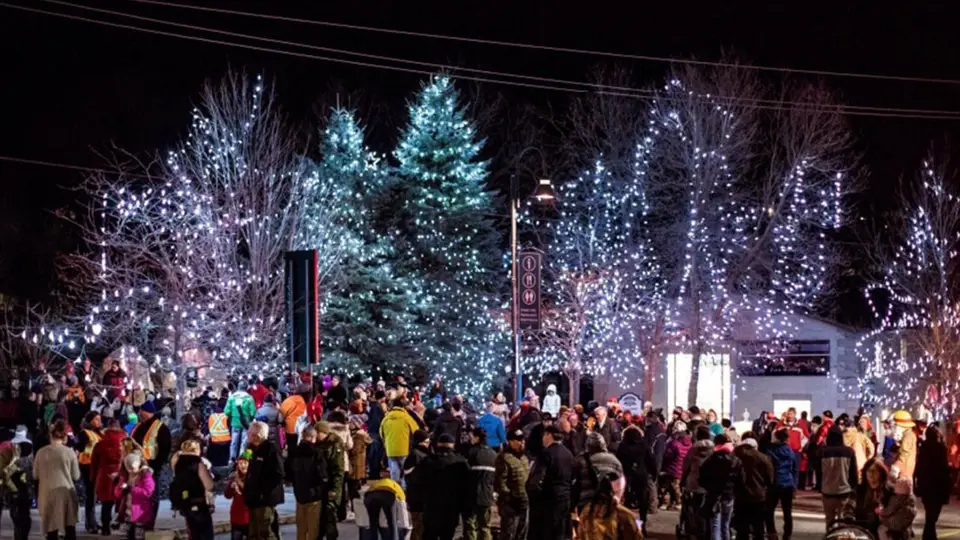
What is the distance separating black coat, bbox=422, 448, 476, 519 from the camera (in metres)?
16.9

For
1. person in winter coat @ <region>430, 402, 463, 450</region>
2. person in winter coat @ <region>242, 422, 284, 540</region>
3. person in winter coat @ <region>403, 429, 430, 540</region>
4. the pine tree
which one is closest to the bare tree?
the pine tree

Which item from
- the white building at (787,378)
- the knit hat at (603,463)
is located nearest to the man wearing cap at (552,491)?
the knit hat at (603,463)

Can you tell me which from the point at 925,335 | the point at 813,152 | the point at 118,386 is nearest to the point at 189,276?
the point at 118,386

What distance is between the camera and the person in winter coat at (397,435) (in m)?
23.3

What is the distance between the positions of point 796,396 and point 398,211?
17.3 metres

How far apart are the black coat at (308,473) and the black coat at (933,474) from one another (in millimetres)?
9827

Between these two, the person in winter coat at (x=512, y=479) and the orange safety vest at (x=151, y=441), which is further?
the orange safety vest at (x=151, y=441)

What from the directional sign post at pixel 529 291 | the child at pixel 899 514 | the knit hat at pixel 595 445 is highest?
the directional sign post at pixel 529 291

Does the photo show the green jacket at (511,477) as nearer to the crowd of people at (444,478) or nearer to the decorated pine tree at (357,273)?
the crowd of people at (444,478)

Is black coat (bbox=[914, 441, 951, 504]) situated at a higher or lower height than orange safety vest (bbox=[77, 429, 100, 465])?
lower

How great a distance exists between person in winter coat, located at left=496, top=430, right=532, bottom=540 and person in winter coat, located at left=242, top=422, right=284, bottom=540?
3.08 metres

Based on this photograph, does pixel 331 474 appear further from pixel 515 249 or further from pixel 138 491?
pixel 515 249

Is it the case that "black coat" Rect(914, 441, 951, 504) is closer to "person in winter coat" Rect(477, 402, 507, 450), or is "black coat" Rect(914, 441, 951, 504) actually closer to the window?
"person in winter coat" Rect(477, 402, 507, 450)

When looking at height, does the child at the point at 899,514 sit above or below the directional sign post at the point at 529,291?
below
